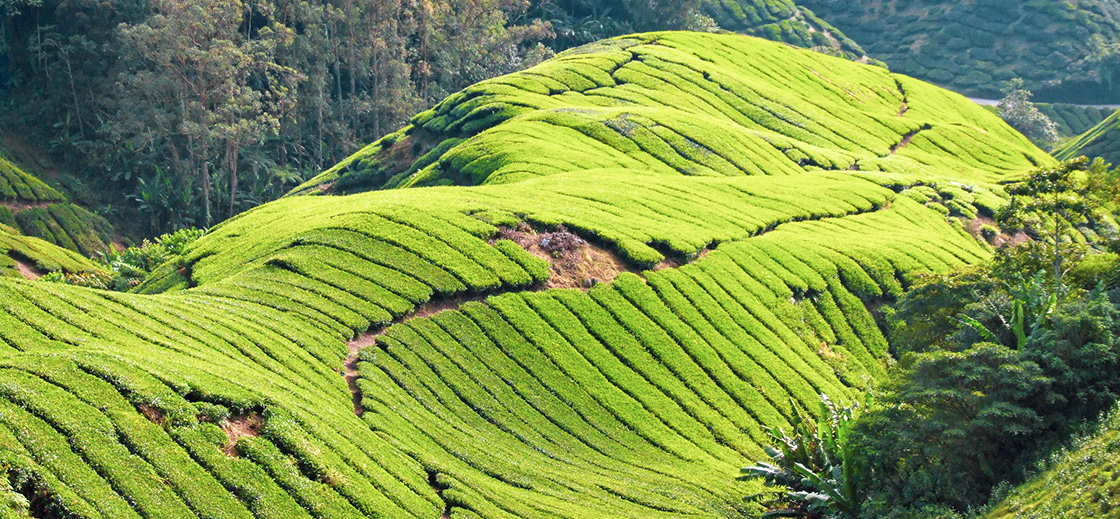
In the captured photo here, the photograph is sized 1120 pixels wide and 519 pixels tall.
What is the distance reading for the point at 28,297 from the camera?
20016 millimetres

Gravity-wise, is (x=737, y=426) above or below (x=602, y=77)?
below

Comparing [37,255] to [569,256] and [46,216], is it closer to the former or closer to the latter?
[46,216]

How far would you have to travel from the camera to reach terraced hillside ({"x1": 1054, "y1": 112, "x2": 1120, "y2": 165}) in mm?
82775

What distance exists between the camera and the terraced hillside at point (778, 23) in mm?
120125

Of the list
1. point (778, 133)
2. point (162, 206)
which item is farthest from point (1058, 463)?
point (162, 206)

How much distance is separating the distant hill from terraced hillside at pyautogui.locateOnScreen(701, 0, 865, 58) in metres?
9.28

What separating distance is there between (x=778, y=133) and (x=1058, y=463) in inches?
1689

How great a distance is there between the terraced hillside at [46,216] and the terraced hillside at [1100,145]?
8198 cm

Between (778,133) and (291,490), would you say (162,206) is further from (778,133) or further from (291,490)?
(291,490)

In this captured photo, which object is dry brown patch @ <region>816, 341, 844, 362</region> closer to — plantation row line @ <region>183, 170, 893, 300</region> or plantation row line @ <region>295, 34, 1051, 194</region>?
plantation row line @ <region>183, 170, 893, 300</region>

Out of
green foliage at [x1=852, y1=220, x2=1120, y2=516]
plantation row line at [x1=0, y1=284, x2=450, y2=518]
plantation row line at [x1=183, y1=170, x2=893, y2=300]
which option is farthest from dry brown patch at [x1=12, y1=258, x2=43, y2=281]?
green foliage at [x1=852, y1=220, x2=1120, y2=516]

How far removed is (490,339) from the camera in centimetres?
2598

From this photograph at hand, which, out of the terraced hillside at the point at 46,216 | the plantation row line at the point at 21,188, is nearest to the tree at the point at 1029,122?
the terraced hillside at the point at 46,216

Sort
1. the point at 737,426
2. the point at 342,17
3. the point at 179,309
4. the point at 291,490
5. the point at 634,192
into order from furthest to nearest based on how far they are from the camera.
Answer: the point at 342,17 → the point at 634,192 → the point at 737,426 → the point at 179,309 → the point at 291,490
